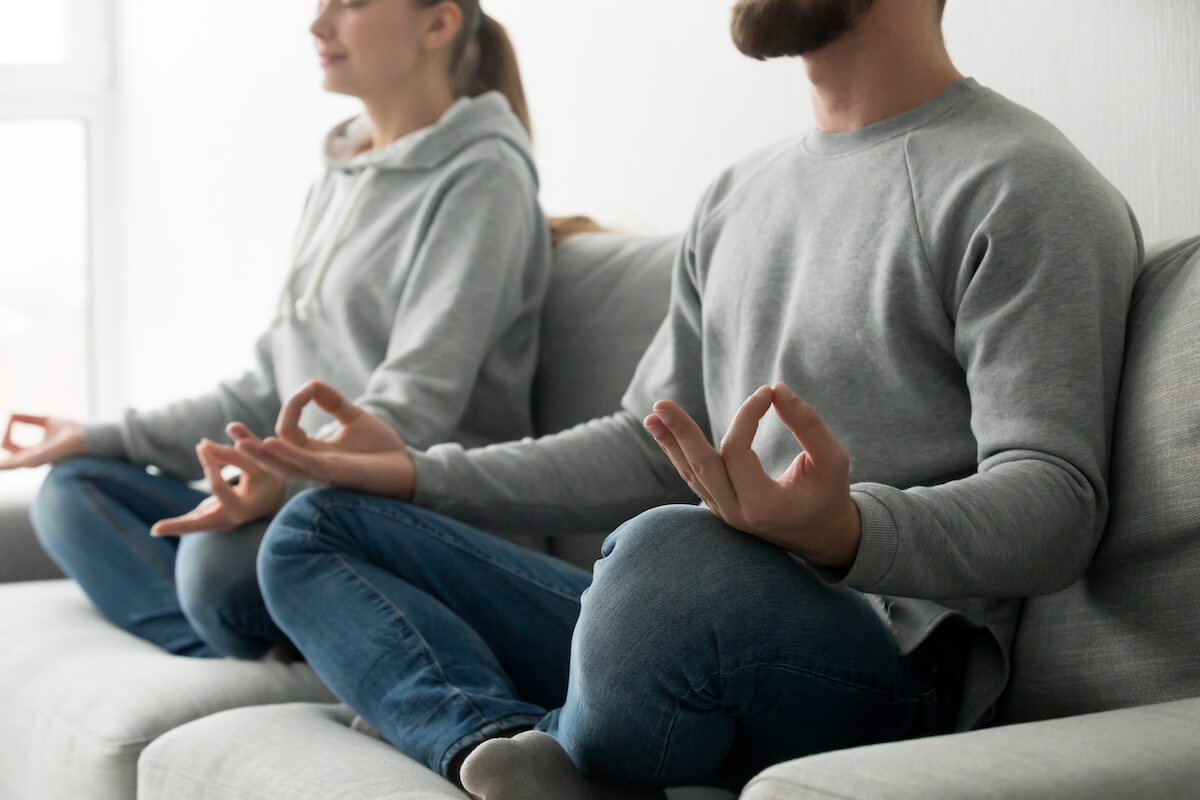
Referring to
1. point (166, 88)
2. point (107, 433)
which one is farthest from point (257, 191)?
point (107, 433)

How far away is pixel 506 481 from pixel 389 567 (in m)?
0.16

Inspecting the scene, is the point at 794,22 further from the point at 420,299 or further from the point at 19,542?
the point at 19,542

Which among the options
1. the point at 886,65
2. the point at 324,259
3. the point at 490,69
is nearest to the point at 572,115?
the point at 490,69

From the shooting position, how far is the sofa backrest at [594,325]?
60.1 inches

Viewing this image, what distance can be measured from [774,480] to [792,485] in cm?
1

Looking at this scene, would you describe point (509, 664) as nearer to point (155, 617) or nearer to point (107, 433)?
point (155, 617)

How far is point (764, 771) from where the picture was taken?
2.13ft

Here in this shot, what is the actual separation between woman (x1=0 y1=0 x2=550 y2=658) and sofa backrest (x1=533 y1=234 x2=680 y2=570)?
32 mm

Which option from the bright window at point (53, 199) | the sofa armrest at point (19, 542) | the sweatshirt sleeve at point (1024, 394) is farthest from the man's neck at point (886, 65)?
the bright window at point (53, 199)

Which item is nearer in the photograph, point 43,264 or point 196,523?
point 196,523

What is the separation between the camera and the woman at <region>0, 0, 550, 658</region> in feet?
4.92

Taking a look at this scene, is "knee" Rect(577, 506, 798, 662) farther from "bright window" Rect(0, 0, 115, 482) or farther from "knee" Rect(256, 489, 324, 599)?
"bright window" Rect(0, 0, 115, 482)

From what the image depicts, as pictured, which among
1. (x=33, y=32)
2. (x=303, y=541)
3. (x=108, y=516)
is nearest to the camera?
(x=303, y=541)

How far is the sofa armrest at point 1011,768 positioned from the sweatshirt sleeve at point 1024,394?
0.15 meters
